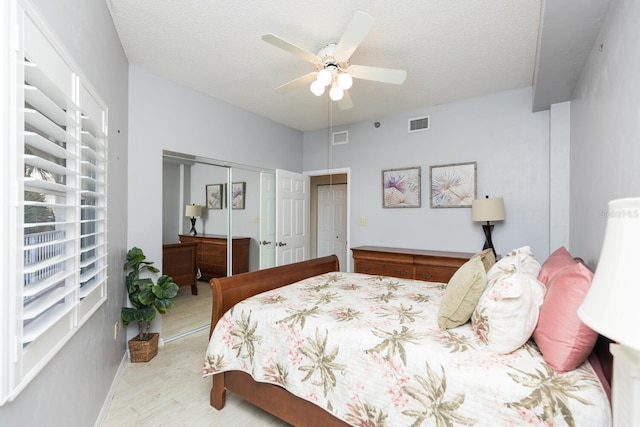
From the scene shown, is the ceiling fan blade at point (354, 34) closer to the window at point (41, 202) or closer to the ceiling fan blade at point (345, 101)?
the ceiling fan blade at point (345, 101)

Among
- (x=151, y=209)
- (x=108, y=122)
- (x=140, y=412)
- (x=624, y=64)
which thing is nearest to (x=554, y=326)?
(x=624, y=64)

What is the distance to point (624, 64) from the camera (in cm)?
154

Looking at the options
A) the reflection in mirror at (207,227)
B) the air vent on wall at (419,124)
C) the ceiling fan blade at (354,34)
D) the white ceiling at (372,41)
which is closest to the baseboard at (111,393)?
the reflection in mirror at (207,227)

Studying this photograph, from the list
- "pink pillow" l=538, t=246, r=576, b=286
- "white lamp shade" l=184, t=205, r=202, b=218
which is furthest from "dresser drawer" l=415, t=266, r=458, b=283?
"white lamp shade" l=184, t=205, r=202, b=218

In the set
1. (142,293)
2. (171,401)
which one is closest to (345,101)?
(142,293)

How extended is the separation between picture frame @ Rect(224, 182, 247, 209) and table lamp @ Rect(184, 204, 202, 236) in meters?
0.38

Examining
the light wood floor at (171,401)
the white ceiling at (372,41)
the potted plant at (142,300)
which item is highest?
the white ceiling at (372,41)

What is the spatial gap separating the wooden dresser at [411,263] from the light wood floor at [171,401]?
2.16m

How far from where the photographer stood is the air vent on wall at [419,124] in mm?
4004

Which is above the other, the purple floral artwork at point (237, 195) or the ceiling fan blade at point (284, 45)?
the ceiling fan blade at point (284, 45)

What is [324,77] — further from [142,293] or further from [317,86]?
[142,293]

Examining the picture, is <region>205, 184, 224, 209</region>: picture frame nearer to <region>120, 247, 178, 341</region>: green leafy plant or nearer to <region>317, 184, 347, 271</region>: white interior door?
<region>120, 247, 178, 341</region>: green leafy plant

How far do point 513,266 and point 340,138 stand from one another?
360cm

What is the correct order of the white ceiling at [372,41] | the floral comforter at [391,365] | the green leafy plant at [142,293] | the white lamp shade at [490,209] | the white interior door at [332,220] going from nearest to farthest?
the floral comforter at [391,365] → the white ceiling at [372,41] → the green leafy plant at [142,293] → the white lamp shade at [490,209] → the white interior door at [332,220]
